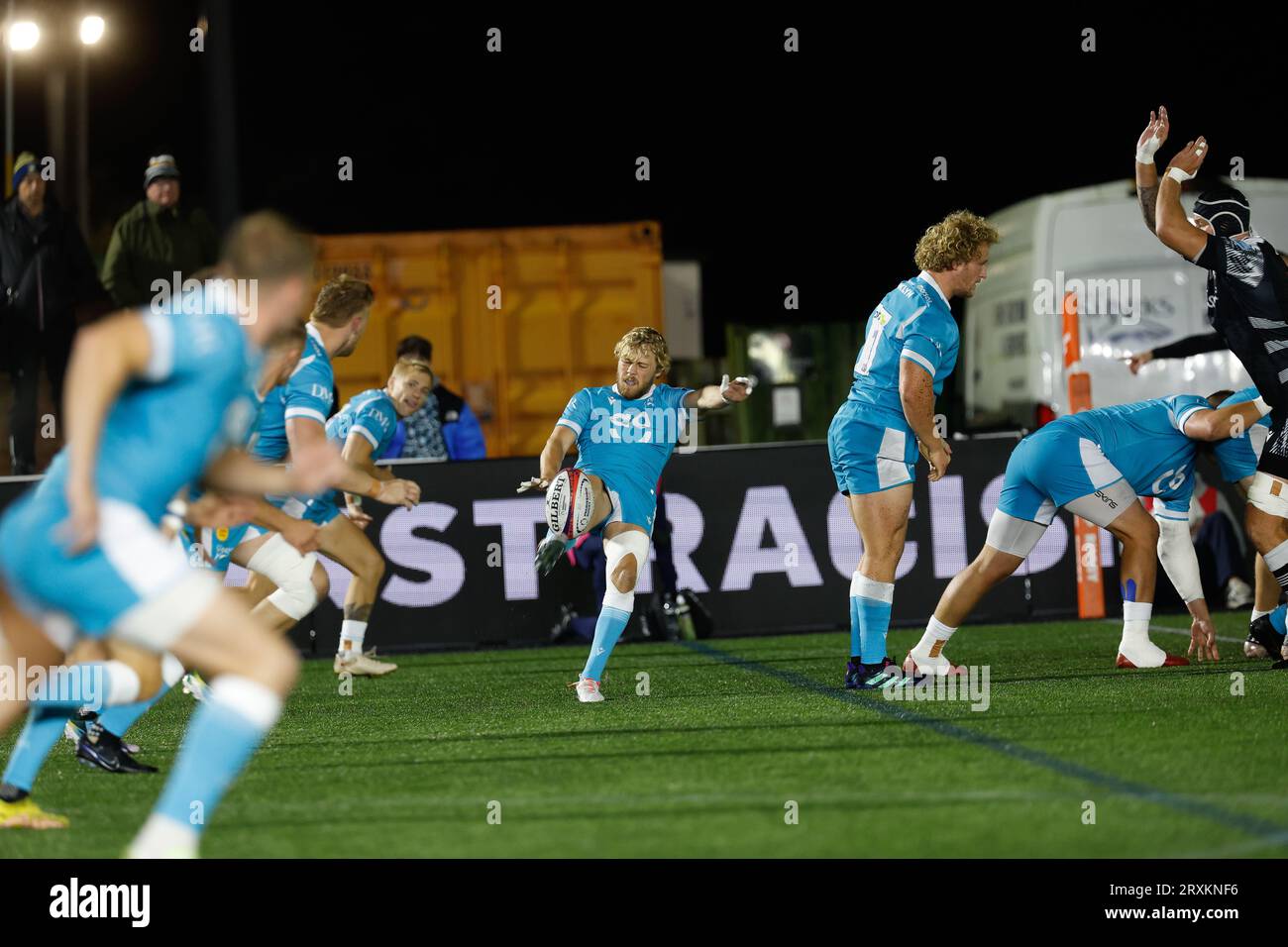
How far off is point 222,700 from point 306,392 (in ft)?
12.6

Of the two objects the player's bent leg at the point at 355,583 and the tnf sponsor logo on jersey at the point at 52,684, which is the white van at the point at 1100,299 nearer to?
the player's bent leg at the point at 355,583

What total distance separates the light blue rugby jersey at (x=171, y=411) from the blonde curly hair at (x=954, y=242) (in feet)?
15.4

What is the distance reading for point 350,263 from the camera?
668 inches

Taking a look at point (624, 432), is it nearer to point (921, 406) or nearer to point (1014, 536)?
point (921, 406)

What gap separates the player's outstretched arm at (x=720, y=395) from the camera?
8508 mm

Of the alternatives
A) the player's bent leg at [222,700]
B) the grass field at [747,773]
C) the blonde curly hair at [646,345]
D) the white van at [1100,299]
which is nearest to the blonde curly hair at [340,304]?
the blonde curly hair at [646,345]

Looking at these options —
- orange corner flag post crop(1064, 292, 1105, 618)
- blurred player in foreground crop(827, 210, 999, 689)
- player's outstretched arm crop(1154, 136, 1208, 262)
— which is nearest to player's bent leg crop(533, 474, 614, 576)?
blurred player in foreground crop(827, 210, 999, 689)

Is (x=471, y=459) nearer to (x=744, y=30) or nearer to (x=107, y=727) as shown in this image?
(x=107, y=727)

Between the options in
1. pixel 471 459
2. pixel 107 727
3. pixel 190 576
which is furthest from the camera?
pixel 471 459

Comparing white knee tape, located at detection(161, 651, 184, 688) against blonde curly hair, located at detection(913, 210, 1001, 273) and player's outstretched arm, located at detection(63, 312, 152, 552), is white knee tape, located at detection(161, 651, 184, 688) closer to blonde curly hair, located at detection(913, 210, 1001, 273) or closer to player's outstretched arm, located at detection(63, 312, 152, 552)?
player's outstretched arm, located at detection(63, 312, 152, 552)

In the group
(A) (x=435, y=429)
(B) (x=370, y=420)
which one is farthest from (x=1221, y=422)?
(A) (x=435, y=429)

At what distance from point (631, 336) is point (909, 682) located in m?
2.18

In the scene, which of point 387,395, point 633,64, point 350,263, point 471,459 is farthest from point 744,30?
point 387,395
